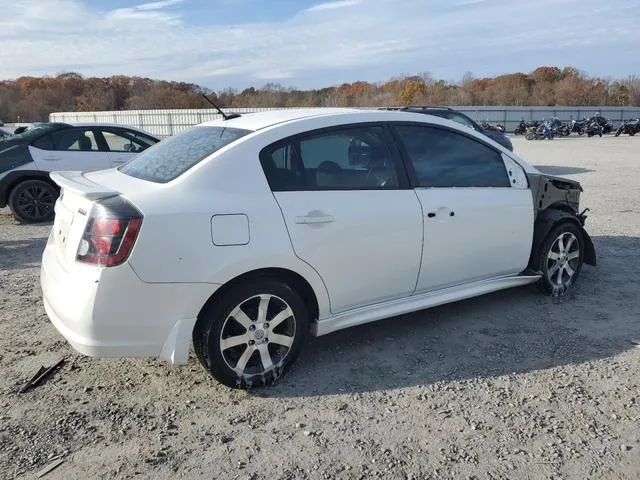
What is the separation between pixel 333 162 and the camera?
3848 mm

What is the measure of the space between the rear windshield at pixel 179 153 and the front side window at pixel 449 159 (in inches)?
50.7

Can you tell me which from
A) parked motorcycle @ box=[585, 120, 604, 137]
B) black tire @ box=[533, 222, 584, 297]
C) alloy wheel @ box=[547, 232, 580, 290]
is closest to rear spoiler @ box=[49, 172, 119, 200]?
black tire @ box=[533, 222, 584, 297]

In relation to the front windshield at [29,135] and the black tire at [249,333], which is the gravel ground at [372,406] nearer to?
the black tire at [249,333]

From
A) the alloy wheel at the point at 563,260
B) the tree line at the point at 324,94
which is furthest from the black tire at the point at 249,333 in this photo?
the tree line at the point at 324,94

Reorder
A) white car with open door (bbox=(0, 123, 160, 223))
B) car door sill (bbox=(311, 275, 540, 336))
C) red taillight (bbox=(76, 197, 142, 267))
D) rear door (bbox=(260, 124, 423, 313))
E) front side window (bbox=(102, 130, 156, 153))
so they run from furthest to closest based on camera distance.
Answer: front side window (bbox=(102, 130, 156, 153))
white car with open door (bbox=(0, 123, 160, 223))
car door sill (bbox=(311, 275, 540, 336))
rear door (bbox=(260, 124, 423, 313))
red taillight (bbox=(76, 197, 142, 267))

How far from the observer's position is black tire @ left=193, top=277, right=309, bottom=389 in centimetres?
331

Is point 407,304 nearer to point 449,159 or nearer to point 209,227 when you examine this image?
point 449,159

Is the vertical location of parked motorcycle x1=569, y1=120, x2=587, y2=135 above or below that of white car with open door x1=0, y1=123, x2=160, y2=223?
below

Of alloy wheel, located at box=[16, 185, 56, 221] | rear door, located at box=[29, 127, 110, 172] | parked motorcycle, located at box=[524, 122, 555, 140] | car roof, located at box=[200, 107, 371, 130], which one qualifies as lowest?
parked motorcycle, located at box=[524, 122, 555, 140]

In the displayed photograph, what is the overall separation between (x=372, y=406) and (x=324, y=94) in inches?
2769

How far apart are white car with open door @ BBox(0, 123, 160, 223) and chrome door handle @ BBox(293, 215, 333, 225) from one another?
6.70 metres

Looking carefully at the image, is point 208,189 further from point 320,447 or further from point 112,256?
point 320,447

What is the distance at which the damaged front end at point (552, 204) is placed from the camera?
A: 489 centimetres

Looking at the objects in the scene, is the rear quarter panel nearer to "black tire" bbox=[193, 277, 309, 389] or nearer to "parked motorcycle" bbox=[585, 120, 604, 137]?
"black tire" bbox=[193, 277, 309, 389]
